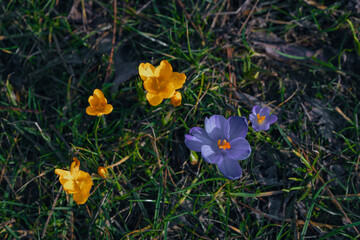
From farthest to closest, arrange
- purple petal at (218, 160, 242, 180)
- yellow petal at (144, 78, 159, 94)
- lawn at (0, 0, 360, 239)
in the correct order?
lawn at (0, 0, 360, 239) → yellow petal at (144, 78, 159, 94) → purple petal at (218, 160, 242, 180)

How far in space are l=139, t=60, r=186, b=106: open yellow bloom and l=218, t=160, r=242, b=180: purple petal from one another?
0.54m

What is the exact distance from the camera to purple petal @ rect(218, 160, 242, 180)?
1877 millimetres

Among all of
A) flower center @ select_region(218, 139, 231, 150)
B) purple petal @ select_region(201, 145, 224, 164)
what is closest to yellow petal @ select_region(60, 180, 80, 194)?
purple petal @ select_region(201, 145, 224, 164)

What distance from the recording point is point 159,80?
6.75ft

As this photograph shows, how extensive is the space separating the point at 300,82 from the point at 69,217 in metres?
2.11

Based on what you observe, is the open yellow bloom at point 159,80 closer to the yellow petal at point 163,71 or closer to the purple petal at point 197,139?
the yellow petal at point 163,71

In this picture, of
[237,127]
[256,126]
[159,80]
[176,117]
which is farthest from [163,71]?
[256,126]

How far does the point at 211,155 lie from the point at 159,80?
597 mm

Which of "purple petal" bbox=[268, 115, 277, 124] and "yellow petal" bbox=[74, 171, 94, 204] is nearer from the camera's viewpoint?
"yellow petal" bbox=[74, 171, 94, 204]

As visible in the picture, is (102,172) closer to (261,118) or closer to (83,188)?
(83,188)

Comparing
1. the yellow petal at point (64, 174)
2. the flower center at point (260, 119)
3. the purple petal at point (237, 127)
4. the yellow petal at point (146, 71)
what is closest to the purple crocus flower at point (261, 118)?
the flower center at point (260, 119)

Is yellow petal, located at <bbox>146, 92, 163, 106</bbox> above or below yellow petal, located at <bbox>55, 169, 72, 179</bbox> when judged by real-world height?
above

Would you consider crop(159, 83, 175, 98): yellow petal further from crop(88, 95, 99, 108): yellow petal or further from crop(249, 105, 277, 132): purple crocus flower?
crop(249, 105, 277, 132): purple crocus flower

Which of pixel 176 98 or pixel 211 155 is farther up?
pixel 176 98
